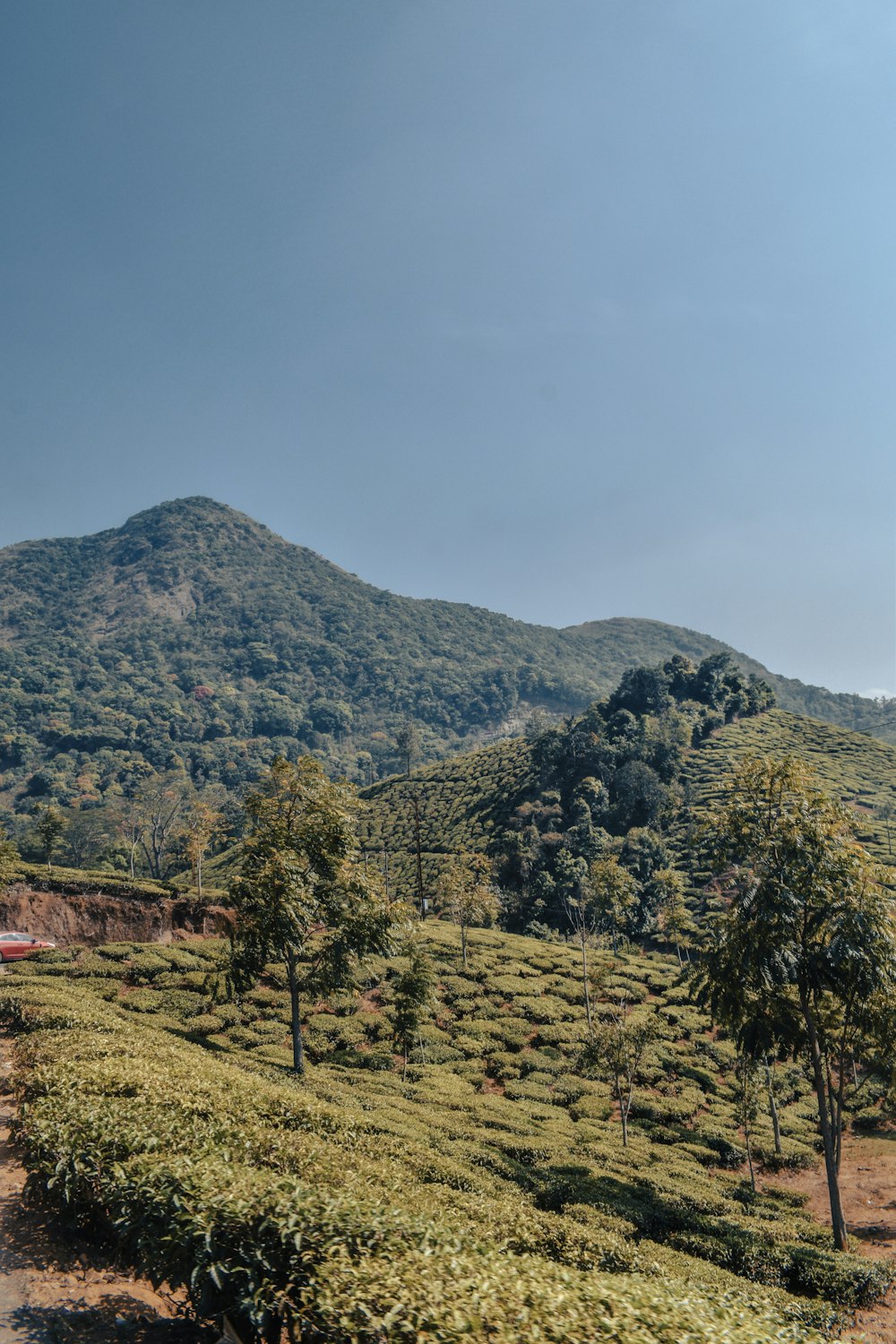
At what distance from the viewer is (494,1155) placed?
1620 centimetres

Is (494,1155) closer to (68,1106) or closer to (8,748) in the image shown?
(68,1106)

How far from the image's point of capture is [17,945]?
2836cm

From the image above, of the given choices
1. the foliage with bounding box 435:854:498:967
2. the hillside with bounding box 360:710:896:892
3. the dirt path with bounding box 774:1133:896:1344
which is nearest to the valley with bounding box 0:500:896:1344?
the dirt path with bounding box 774:1133:896:1344

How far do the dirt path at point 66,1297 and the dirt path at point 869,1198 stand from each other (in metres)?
12.8

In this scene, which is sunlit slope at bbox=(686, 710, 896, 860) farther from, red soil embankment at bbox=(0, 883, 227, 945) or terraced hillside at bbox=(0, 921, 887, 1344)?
red soil embankment at bbox=(0, 883, 227, 945)

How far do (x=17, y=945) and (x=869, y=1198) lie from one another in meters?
33.1

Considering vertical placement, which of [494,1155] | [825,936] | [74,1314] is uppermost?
[825,936]

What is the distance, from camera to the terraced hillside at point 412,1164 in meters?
6.21

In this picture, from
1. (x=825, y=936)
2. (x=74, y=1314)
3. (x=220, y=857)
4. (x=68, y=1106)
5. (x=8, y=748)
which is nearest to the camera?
(x=74, y=1314)

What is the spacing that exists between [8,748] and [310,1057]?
566 ft

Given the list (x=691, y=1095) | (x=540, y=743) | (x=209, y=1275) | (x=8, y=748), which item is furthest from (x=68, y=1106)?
(x=8, y=748)

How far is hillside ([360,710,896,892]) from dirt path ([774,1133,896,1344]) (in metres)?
46.0

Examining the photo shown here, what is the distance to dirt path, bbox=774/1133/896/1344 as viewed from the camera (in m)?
13.0

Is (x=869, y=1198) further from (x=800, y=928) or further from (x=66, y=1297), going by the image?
(x=66, y=1297)
